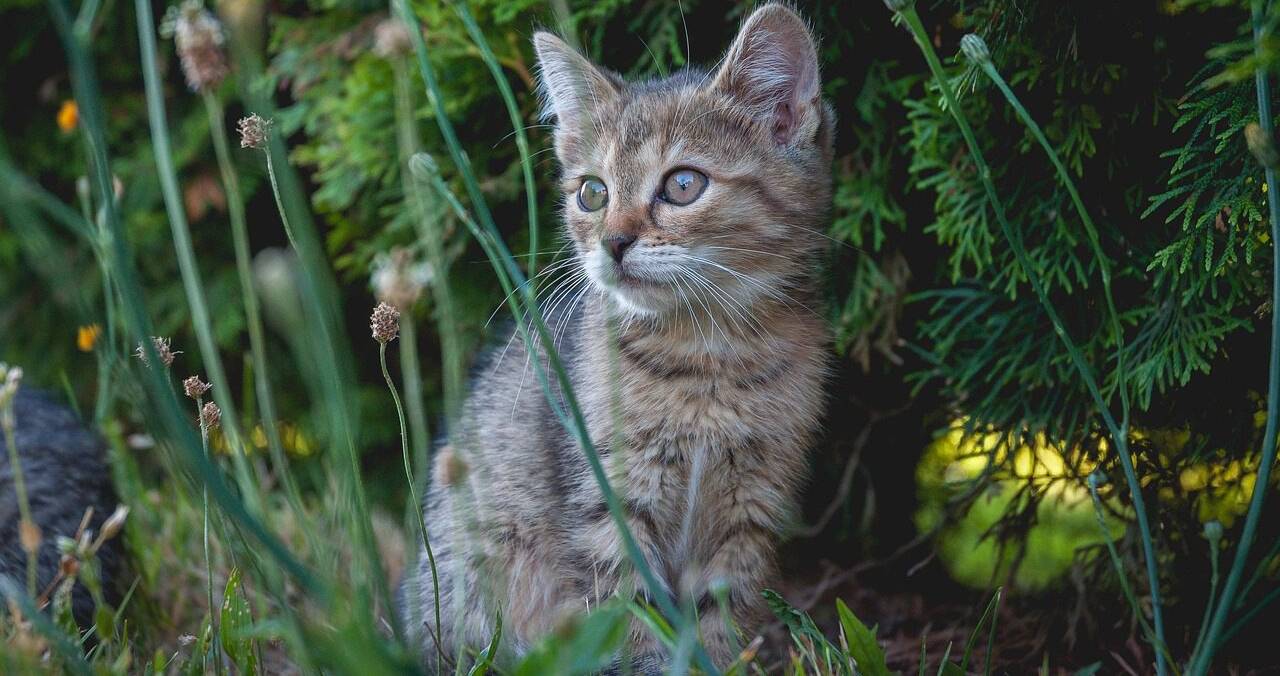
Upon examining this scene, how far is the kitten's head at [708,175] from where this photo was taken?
2.36m

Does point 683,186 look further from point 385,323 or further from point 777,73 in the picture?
point 385,323

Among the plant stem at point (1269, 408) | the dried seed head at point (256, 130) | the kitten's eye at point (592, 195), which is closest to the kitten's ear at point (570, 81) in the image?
the kitten's eye at point (592, 195)

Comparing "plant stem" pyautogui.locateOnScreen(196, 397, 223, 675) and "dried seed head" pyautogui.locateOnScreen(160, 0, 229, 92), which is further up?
"dried seed head" pyautogui.locateOnScreen(160, 0, 229, 92)

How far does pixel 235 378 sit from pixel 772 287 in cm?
308

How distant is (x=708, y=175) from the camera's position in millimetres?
2486

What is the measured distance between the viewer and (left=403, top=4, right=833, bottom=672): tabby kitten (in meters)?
2.37

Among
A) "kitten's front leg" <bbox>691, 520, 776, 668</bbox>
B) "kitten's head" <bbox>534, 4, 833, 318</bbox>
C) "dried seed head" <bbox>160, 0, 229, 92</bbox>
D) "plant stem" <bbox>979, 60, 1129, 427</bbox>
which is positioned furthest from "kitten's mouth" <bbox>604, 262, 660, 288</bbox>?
"dried seed head" <bbox>160, 0, 229, 92</bbox>

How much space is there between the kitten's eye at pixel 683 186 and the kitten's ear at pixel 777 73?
247mm

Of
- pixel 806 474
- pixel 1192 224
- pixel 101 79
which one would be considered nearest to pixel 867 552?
pixel 806 474

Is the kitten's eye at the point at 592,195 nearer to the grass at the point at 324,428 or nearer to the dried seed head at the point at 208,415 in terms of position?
the grass at the point at 324,428

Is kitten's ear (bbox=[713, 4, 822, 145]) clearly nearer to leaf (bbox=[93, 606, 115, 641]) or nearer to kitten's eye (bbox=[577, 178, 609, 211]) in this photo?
kitten's eye (bbox=[577, 178, 609, 211])

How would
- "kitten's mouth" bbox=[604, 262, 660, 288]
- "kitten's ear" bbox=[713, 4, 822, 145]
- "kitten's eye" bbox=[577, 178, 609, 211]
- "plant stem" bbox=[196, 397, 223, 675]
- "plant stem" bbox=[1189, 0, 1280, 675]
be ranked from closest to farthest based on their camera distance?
"plant stem" bbox=[1189, 0, 1280, 675] < "plant stem" bbox=[196, 397, 223, 675] < "kitten's mouth" bbox=[604, 262, 660, 288] < "kitten's ear" bbox=[713, 4, 822, 145] < "kitten's eye" bbox=[577, 178, 609, 211]

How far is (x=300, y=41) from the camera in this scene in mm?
3594

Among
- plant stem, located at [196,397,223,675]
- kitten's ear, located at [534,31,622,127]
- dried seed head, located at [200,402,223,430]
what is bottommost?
plant stem, located at [196,397,223,675]
